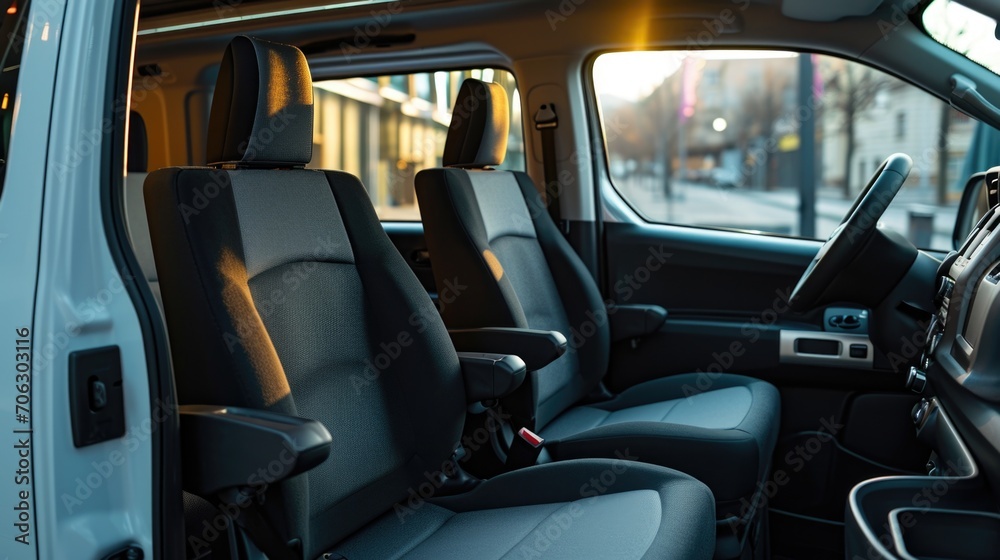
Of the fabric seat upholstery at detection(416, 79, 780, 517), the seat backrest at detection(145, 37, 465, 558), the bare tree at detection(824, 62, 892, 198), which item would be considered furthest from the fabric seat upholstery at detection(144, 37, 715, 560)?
the bare tree at detection(824, 62, 892, 198)

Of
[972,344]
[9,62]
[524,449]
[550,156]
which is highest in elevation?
[9,62]

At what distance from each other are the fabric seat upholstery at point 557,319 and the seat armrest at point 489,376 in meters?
0.43

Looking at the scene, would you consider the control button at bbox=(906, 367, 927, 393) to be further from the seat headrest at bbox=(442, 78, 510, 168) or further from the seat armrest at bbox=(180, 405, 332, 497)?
the seat armrest at bbox=(180, 405, 332, 497)

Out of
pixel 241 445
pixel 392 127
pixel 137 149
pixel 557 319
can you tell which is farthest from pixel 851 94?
pixel 241 445

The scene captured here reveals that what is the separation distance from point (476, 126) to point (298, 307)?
3.75 feet

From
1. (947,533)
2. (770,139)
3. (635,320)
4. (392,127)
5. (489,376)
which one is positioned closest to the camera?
(947,533)

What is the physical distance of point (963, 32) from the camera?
7.89 ft

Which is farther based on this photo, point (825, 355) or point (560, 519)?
point (825, 355)

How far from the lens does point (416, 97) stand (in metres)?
4.36

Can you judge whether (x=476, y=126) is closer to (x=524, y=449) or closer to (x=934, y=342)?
(x=524, y=449)

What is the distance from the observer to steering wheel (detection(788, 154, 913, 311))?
7.19 ft

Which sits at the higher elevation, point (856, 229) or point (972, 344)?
point (856, 229)

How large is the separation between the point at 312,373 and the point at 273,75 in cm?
58

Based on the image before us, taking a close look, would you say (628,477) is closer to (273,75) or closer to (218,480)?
(218,480)
